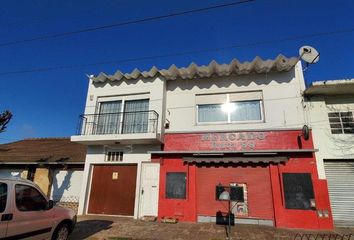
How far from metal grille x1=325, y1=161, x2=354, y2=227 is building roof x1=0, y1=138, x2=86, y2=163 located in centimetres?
1234

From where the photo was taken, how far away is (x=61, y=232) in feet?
20.6

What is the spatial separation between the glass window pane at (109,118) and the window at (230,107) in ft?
14.5

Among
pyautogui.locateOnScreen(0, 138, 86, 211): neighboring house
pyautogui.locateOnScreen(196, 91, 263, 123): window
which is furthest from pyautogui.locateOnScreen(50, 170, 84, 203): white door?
pyautogui.locateOnScreen(196, 91, 263, 123): window

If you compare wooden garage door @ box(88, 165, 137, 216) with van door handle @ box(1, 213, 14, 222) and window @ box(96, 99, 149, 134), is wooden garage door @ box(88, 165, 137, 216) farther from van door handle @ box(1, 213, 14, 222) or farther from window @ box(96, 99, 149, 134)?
van door handle @ box(1, 213, 14, 222)

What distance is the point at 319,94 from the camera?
34.3ft

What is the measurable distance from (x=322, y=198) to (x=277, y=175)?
179 cm

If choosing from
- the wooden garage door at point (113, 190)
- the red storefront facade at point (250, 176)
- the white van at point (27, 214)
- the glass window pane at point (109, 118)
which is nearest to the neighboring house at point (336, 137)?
the red storefront facade at point (250, 176)

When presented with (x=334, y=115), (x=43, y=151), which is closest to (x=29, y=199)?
(x=43, y=151)

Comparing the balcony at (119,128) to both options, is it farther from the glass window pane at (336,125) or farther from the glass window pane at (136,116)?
the glass window pane at (336,125)

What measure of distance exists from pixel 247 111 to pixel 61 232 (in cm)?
895

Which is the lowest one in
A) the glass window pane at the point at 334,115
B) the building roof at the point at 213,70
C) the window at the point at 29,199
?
the window at the point at 29,199

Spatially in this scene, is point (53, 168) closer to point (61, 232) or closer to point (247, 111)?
point (61, 232)

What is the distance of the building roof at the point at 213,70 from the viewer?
10711 mm

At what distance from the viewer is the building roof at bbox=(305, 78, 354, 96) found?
9.62 metres
